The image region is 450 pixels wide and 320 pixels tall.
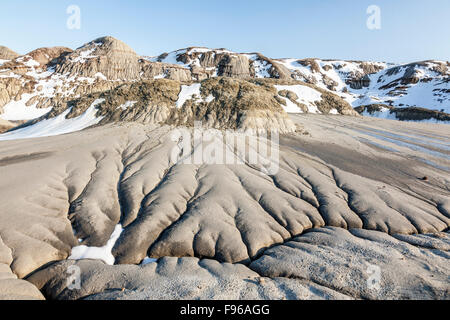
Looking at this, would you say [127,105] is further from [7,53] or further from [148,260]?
[7,53]

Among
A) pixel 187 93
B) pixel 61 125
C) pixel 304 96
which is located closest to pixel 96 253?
pixel 187 93

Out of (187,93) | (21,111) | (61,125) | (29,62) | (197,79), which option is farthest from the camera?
(29,62)

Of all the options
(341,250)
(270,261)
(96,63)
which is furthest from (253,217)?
(96,63)

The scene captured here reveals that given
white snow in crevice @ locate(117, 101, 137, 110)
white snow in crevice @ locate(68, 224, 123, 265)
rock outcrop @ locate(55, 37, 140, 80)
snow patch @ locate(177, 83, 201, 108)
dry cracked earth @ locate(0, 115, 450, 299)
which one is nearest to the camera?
dry cracked earth @ locate(0, 115, 450, 299)

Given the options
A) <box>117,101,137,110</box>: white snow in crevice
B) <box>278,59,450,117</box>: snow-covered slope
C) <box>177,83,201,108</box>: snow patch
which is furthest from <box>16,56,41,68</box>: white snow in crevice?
<box>278,59,450,117</box>: snow-covered slope

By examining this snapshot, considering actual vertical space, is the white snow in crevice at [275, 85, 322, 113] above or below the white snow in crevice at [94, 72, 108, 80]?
below

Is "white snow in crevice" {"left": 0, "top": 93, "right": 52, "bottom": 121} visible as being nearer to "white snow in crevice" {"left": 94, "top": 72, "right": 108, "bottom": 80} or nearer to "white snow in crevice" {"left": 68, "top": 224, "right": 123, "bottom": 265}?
"white snow in crevice" {"left": 94, "top": 72, "right": 108, "bottom": 80}
